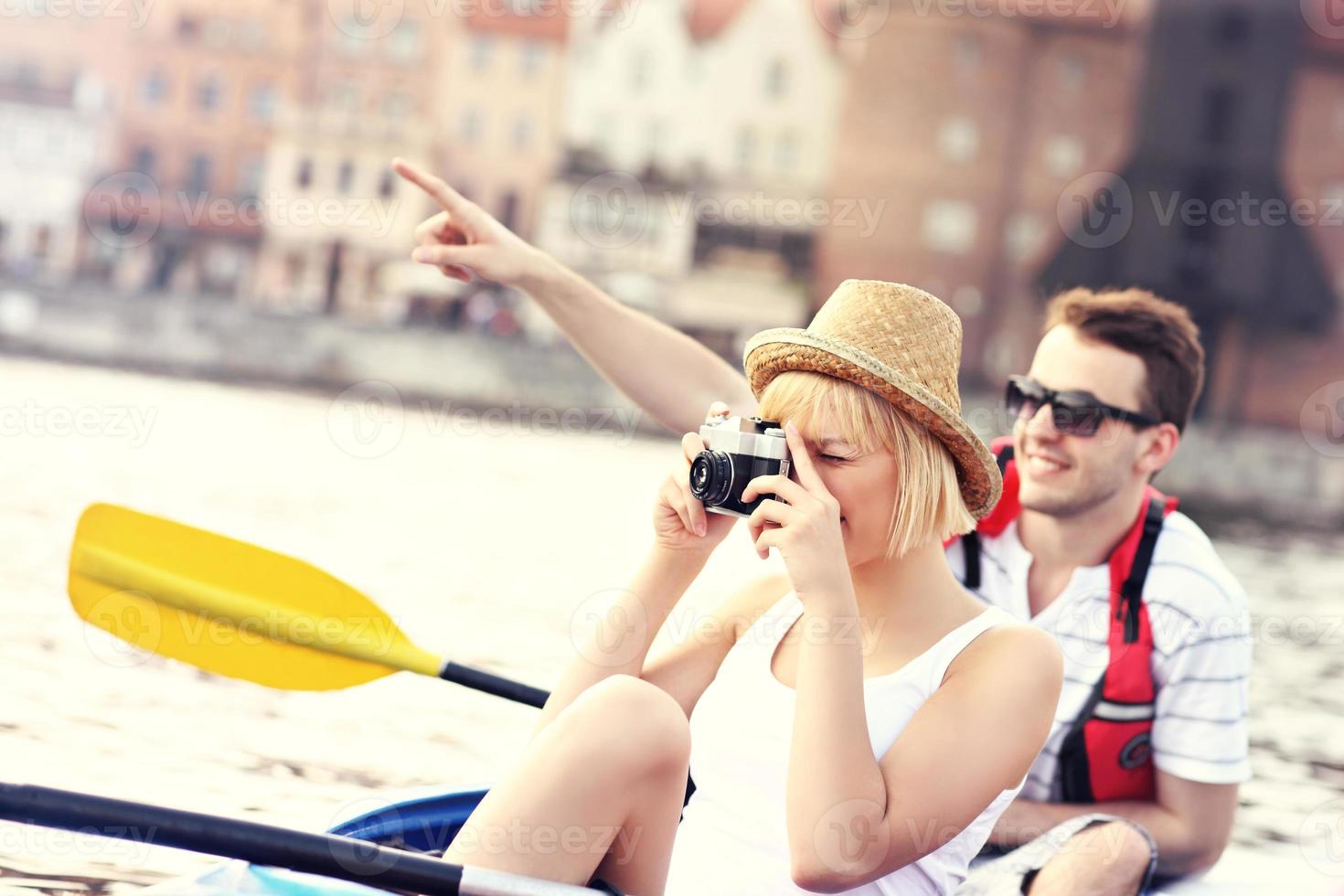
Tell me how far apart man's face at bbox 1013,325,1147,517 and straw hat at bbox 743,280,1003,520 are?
0.77m

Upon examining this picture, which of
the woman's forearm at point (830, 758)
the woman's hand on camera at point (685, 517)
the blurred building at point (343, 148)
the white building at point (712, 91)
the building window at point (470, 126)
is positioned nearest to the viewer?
the woman's forearm at point (830, 758)

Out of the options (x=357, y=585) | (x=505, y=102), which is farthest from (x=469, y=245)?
(x=505, y=102)

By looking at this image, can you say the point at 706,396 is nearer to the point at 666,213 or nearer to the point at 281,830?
the point at 281,830

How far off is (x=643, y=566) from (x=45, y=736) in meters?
3.10

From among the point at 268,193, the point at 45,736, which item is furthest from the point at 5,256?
the point at 45,736

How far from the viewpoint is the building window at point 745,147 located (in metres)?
35.5

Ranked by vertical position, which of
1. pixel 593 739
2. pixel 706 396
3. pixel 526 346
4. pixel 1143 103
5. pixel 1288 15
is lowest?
pixel 526 346

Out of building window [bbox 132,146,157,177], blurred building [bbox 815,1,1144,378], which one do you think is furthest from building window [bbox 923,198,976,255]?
building window [bbox 132,146,157,177]

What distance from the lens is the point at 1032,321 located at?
3269 cm

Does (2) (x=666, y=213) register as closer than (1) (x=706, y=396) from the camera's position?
No

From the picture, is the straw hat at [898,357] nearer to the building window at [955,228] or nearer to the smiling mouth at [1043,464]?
the smiling mouth at [1043,464]

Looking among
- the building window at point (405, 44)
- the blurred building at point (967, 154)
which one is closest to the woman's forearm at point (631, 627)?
the blurred building at point (967, 154)

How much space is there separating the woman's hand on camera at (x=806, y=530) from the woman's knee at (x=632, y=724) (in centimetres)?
25

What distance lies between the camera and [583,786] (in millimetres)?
1869
